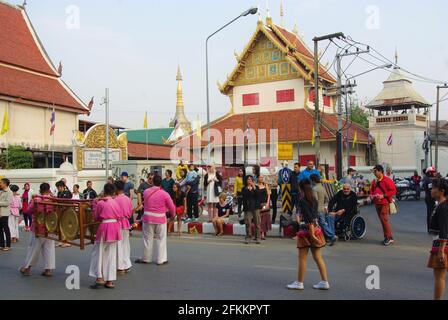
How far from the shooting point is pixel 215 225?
14461mm

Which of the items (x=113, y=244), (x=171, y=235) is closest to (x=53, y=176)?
(x=171, y=235)

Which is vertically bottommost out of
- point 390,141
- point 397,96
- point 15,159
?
point 15,159

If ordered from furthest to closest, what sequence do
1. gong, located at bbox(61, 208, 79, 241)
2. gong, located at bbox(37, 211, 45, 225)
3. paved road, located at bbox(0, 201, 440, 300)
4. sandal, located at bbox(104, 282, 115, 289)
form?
gong, located at bbox(37, 211, 45, 225) < gong, located at bbox(61, 208, 79, 241) < sandal, located at bbox(104, 282, 115, 289) < paved road, located at bbox(0, 201, 440, 300)

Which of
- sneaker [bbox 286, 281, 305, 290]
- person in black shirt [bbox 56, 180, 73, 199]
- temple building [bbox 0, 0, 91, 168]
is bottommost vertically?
sneaker [bbox 286, 281, 305, 290]

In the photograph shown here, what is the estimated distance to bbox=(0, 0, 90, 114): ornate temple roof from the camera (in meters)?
32.8

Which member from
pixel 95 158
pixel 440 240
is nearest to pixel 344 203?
pixel 440 240

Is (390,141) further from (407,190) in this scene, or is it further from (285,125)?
(407,190)

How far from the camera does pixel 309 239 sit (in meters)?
7.11

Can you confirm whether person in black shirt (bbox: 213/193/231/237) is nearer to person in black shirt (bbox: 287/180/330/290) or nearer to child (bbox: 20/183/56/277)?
child (bbox: 20/183/56/277)

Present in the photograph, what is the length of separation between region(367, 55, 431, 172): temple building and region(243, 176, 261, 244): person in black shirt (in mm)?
30059

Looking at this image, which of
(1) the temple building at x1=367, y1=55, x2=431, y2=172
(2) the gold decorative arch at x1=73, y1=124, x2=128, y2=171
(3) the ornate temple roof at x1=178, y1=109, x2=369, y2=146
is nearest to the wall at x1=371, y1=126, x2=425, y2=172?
(1) the temple building at x1=367, y1=55, x2=431, y2=172

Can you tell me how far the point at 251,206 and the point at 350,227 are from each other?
2465mm

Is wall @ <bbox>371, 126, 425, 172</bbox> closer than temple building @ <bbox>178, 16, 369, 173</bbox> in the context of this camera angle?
No
